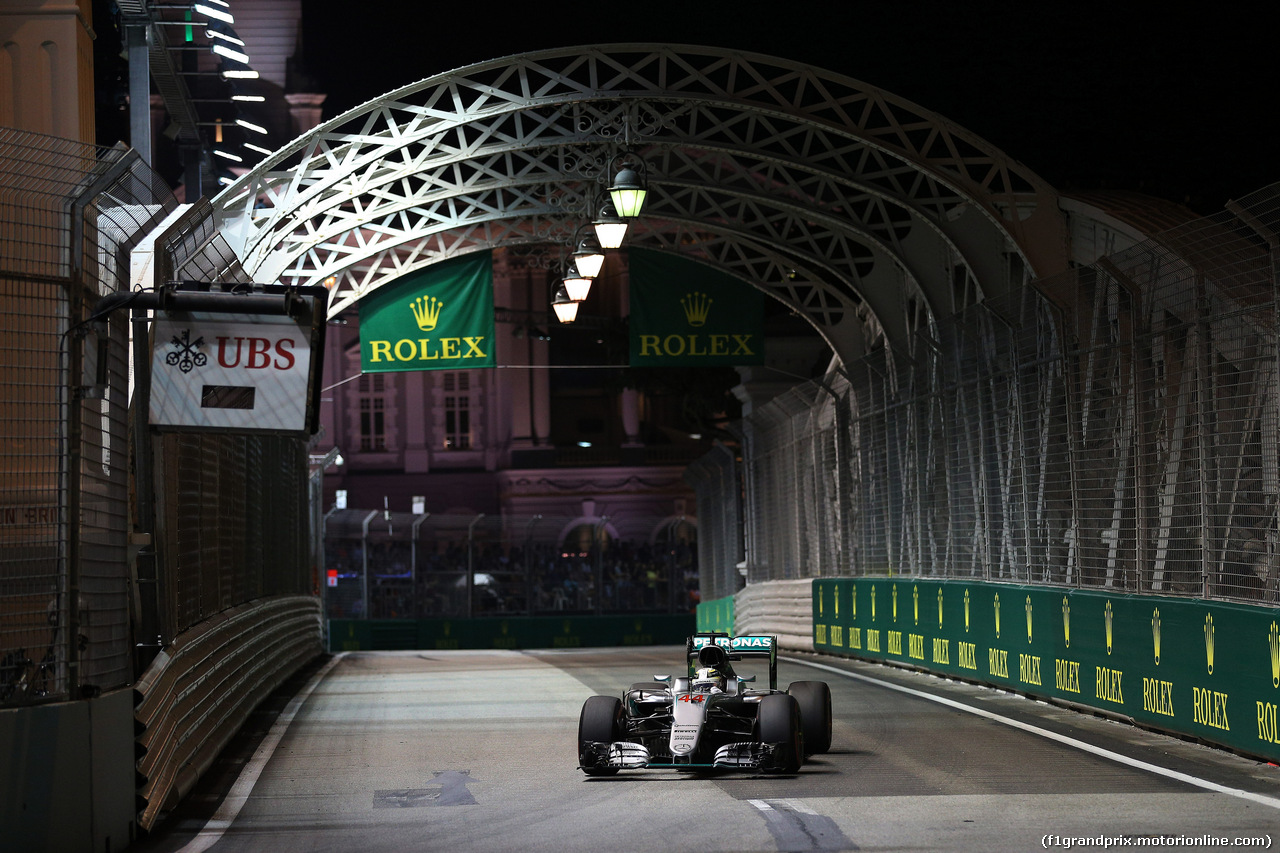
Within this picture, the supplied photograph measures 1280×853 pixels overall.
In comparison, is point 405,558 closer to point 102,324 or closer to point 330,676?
point 330,676

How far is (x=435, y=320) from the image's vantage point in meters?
25.0

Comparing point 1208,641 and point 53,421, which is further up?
point 53,421

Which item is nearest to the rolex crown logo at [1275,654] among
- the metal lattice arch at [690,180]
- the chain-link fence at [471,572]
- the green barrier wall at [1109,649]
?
the green barrier wall at [1109,649]

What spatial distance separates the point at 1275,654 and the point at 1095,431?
4.44 metres

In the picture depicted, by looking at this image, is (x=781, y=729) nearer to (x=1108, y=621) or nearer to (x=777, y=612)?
(x=1108, y=621)

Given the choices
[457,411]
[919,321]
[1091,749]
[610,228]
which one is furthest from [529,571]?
[457,411]

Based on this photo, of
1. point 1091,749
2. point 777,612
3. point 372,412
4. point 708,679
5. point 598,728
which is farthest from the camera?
point 372,412

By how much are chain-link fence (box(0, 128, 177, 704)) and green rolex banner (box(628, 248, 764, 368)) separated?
1693 centimetres

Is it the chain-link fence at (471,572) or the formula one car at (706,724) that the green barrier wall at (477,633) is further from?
the formula one car at (706,724)

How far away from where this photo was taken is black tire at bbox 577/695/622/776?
10.3m

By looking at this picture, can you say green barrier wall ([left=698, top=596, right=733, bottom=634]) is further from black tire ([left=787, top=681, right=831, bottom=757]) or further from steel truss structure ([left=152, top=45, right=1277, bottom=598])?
black tire ([left=787, top=681, right=831, bottom=757])

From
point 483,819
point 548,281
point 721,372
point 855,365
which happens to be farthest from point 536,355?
point 483,819

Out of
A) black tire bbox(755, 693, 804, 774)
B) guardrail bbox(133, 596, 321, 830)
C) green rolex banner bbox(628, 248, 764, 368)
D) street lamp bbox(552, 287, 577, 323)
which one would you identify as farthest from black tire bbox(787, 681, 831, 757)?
green rolex banner bbox(628, 248, 764, 368)

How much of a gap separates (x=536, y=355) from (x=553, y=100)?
158ft
